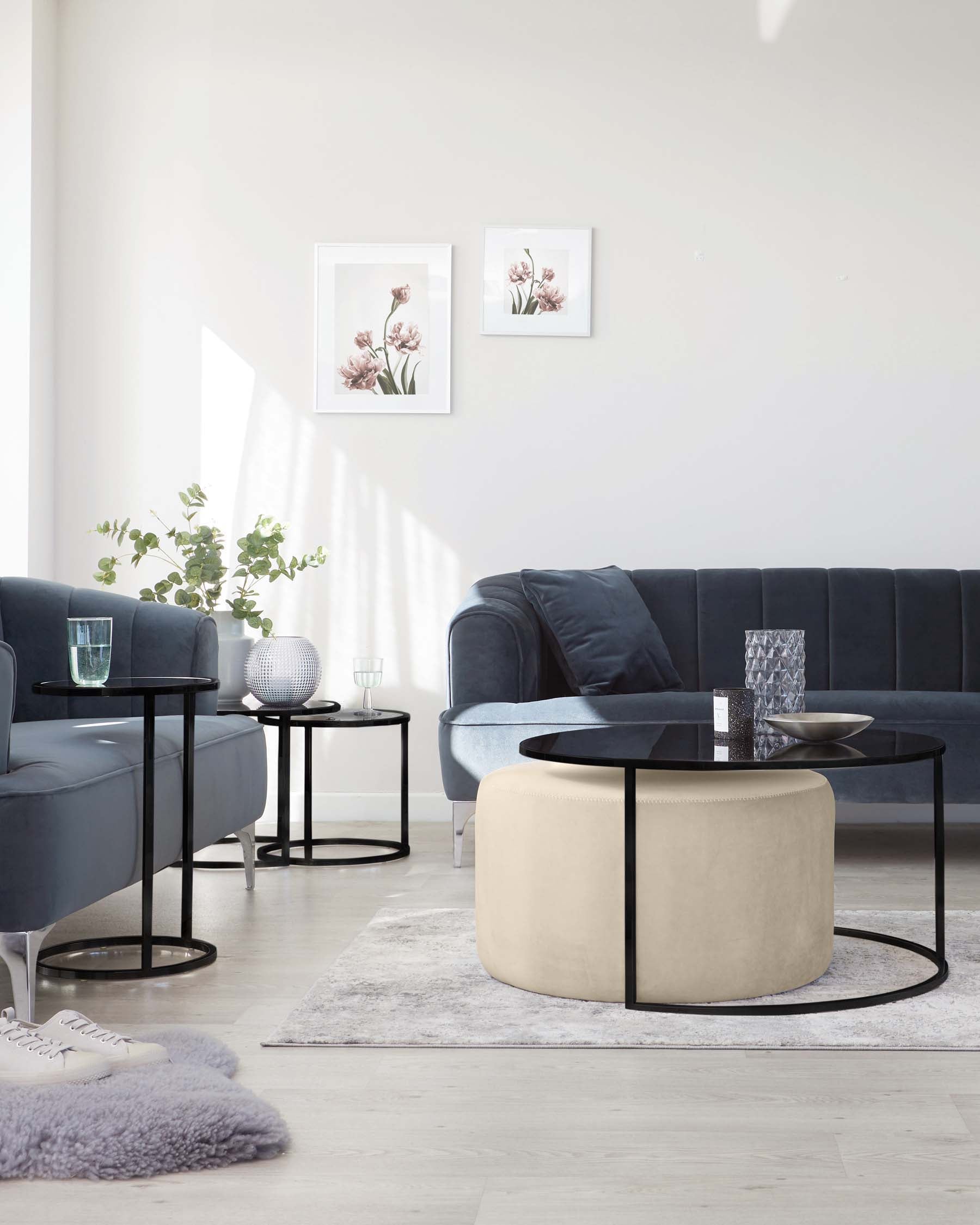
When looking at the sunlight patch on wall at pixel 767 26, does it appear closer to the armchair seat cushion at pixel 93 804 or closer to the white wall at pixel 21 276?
the white wall at pixel 21 276

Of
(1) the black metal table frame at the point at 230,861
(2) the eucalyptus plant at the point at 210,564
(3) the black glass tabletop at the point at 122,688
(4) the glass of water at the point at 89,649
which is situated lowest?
(1) the black metal table frame at the point at 230,861

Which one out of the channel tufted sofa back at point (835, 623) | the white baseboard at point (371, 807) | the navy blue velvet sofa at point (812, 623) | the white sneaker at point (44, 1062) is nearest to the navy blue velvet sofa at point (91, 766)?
the white sneaker at point (44, 1062)

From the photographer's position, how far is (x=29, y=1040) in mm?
1994

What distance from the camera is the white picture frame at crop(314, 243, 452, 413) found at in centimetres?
470

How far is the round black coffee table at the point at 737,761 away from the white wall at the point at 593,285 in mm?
2102

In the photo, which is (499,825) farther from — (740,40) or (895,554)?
(740,40)

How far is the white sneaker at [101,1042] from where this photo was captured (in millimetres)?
1986

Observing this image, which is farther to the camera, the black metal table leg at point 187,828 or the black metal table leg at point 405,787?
the black metal table leg at point 405,787

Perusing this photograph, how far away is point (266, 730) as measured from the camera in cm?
484

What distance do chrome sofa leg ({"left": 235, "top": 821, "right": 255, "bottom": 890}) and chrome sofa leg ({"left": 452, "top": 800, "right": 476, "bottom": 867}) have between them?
62cm

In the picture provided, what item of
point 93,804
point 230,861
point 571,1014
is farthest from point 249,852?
point 571,1014

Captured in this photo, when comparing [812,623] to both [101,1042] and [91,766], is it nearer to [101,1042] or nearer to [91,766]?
[91,766]

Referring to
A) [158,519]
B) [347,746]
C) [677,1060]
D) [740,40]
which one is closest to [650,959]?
[677,1060]

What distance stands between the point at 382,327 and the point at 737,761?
291 cm
